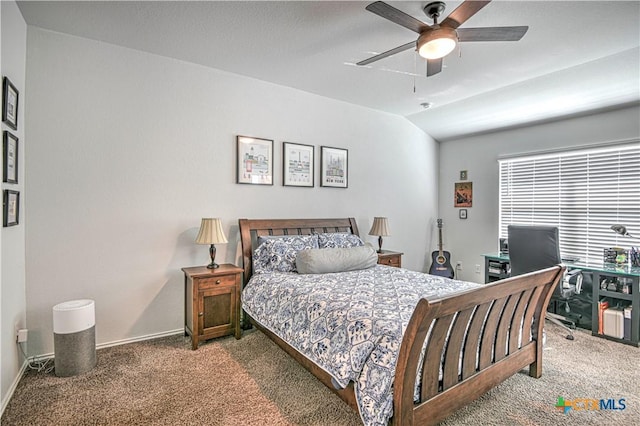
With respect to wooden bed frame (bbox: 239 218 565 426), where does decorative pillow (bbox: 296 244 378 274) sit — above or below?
above

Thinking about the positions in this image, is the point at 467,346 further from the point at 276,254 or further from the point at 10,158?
the point at 10,158

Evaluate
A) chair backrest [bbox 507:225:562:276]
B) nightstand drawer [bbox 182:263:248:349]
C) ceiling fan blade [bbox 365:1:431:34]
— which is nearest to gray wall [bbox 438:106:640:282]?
chair backrest [bbox 507:225:562:276]

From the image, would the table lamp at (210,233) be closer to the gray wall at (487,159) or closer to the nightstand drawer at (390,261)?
the nightstand drawer at (390,261)

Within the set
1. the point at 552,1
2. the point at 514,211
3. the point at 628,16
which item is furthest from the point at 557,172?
the point at 552,1

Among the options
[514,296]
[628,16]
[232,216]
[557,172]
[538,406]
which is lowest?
[538,406]

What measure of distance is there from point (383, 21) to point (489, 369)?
2562mm

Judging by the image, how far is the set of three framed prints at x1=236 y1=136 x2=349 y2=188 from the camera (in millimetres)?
3695

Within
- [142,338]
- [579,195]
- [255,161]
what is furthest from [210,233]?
[579,195]

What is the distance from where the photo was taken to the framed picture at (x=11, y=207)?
2.21 m

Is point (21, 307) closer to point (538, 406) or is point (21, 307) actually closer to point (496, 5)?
point (538, 406)

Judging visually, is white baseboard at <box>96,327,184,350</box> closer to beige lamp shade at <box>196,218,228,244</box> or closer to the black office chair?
beige lamp shade at <box>196,218,228,244</box>

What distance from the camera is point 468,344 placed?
1898mm

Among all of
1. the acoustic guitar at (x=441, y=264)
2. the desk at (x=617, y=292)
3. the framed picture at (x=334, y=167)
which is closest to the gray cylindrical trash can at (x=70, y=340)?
the framed picture at (x=334, y=167)

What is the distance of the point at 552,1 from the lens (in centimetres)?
225
